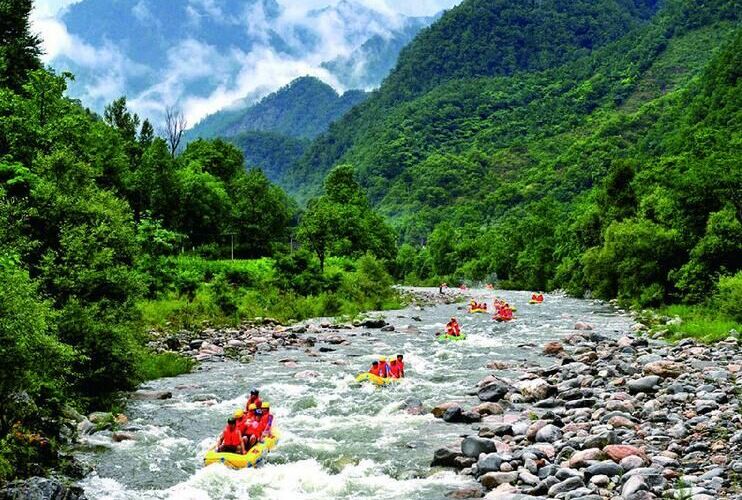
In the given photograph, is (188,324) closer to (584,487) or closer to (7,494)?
(7,494)

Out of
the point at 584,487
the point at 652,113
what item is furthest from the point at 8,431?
the point at 652,113

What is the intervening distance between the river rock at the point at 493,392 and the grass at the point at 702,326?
1006 centimetres

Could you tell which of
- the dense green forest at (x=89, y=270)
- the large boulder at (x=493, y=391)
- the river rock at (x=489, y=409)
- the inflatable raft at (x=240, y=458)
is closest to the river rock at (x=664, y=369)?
the large boulder at (x=493, y=391)

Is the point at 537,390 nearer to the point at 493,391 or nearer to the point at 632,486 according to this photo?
the point at 493,391

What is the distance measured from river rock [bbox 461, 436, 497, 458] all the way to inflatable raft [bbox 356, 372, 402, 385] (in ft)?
25.8

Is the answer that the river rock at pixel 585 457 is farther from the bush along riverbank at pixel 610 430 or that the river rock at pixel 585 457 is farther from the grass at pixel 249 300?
the grass at pixel 249 300

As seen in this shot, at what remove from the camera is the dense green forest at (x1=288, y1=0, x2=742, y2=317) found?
118 ft

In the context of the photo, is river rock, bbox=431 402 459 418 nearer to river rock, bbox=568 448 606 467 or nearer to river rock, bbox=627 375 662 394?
river rock, bbox=627 375 662 394

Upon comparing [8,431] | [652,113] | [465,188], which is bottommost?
[8,431]

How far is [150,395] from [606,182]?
5170cm

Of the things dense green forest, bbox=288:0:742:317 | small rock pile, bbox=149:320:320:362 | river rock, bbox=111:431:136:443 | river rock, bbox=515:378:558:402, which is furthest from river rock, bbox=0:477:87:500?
dense green forest, bbox=288:0:742:317

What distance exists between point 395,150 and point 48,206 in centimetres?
18346

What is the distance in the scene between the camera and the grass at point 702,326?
24127 millimetres

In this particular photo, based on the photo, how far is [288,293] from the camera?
139 ft
